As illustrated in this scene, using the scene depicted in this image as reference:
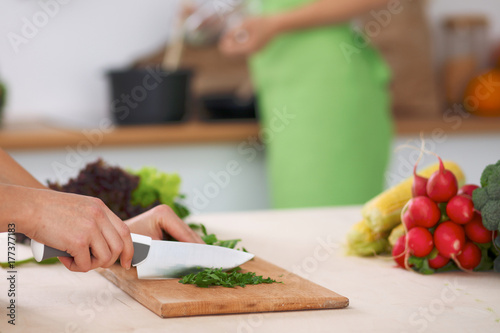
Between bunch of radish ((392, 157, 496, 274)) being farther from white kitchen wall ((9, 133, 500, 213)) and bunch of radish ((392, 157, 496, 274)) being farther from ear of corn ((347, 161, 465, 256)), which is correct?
white kitchen wall ((9, 133, 500, 213))

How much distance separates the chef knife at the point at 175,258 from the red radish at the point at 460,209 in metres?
0.29

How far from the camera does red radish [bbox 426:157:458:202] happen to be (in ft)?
3.07

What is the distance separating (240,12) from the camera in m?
3.02

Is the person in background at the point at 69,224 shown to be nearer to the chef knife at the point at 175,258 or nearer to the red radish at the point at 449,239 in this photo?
the chef knife at the point at 175,258

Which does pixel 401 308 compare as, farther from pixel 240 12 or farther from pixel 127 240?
pixel 240 12

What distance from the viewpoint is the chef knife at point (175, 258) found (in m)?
0.82

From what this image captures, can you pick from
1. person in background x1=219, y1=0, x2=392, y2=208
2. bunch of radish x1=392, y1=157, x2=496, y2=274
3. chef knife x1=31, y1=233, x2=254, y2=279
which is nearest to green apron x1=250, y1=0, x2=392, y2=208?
person in background x1=219, y1=0, x2=392, y2=208

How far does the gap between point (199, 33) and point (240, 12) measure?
21cm

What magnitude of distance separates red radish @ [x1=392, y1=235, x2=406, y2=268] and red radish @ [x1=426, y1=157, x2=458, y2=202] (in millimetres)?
76

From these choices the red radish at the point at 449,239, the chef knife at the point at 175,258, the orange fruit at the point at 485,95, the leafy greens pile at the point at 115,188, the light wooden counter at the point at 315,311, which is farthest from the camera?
the orange fruit at the point at 485,95

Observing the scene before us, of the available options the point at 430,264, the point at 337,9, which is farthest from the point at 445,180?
the point at 337,9

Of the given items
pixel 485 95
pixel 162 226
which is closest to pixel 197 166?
pixel 485 95

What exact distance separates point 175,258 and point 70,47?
2.38 metres

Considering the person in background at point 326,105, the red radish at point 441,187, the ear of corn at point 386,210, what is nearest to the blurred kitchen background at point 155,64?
the person in background at point 326,105
